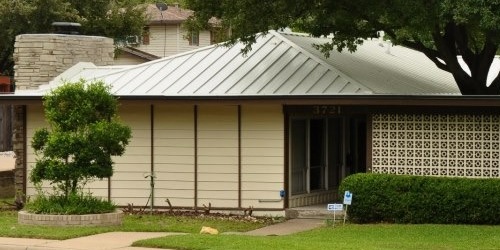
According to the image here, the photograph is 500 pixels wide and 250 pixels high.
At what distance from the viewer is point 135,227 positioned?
1945cm

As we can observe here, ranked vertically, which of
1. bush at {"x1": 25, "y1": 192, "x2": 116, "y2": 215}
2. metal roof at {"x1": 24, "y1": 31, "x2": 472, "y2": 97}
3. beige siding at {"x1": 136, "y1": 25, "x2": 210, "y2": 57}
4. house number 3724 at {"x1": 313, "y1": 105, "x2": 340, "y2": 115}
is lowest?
bush at {"x1": 25, "y1": 192, "x2": 116, "y2": 215}

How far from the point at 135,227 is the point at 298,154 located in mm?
5158

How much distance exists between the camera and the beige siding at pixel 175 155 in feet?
75.3

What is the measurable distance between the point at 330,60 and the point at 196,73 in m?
3.22

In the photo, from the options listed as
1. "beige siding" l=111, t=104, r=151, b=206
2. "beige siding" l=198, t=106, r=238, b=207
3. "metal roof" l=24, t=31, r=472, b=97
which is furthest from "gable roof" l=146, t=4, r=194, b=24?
"beige siding" l=198, t=106, r=238, b=207

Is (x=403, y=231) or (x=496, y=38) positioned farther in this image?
(x=496, y=38)

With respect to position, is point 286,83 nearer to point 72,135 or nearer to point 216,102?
point 216,102

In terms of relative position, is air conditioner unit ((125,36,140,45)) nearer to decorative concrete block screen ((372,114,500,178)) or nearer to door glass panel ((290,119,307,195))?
door glass panel ((290,119,307,195))

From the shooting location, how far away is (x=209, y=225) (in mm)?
20672

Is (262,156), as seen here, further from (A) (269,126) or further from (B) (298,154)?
(B) (298,154)

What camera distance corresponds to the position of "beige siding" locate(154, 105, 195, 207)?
75.3 ft

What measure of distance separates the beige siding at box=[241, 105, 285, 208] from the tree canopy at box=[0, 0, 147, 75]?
22.6 metres

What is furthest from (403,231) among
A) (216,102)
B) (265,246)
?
(216,102)

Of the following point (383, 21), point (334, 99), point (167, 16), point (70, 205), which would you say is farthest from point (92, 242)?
point (167, 16)
